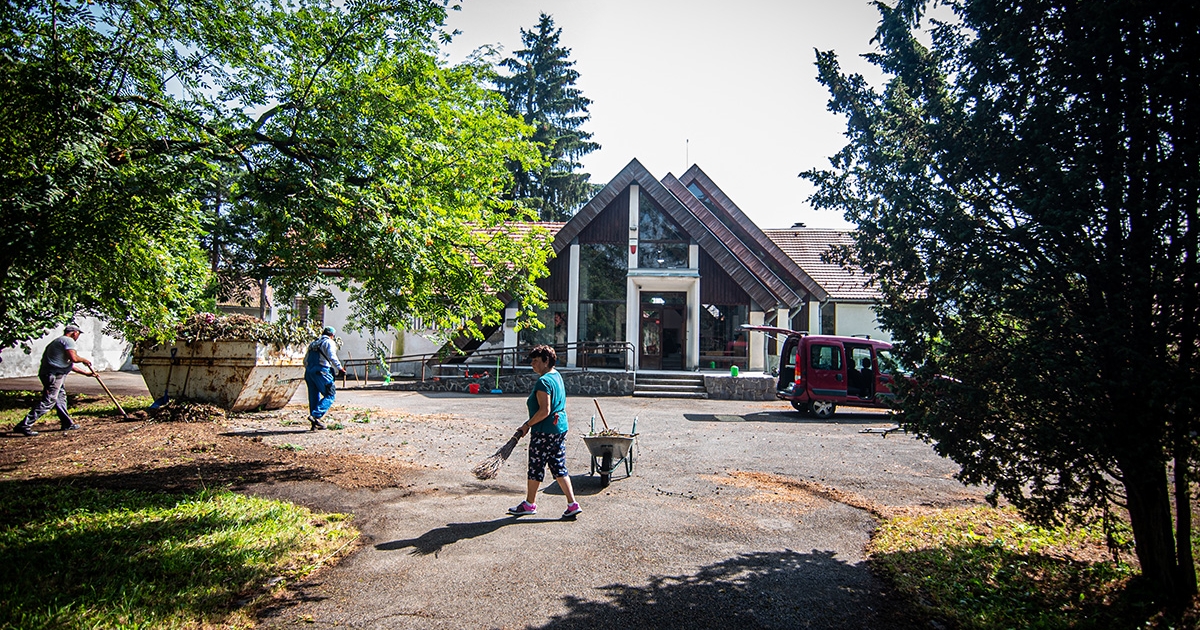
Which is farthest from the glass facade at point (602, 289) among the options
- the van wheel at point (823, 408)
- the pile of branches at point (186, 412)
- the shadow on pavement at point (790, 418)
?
the pile of branches at point (186, 412)

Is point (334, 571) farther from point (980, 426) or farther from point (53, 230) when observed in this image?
point (980, 426)

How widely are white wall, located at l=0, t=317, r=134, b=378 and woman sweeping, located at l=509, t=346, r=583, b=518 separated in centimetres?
1933

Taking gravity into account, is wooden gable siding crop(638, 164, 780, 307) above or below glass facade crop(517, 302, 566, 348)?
above

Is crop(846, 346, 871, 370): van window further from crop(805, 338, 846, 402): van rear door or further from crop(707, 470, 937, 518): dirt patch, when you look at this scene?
crop(707, 470, 937, 518): dirt patch

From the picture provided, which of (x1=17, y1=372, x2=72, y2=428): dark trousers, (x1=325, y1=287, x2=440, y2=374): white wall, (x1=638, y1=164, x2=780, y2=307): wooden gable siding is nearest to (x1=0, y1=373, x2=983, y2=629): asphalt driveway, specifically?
(x1=17, y1=372, x2=72, y2=428): dark trousers

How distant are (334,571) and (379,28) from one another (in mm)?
5077

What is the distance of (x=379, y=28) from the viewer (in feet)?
21.2

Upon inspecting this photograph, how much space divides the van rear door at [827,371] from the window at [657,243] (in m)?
7.76

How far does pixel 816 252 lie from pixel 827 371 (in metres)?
16.5

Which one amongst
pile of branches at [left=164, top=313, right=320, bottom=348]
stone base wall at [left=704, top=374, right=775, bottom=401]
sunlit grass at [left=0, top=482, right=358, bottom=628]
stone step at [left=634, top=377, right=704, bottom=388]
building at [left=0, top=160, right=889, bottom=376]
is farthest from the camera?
building at [left=0, top=160, right=889, bottom=376]

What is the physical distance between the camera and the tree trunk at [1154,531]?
438 cm

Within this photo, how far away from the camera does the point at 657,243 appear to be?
22.6 metres

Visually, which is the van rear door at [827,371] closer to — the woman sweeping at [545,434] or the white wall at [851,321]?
the woman sweeping at [545,434]

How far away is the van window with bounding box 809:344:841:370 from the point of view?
15.7 m
